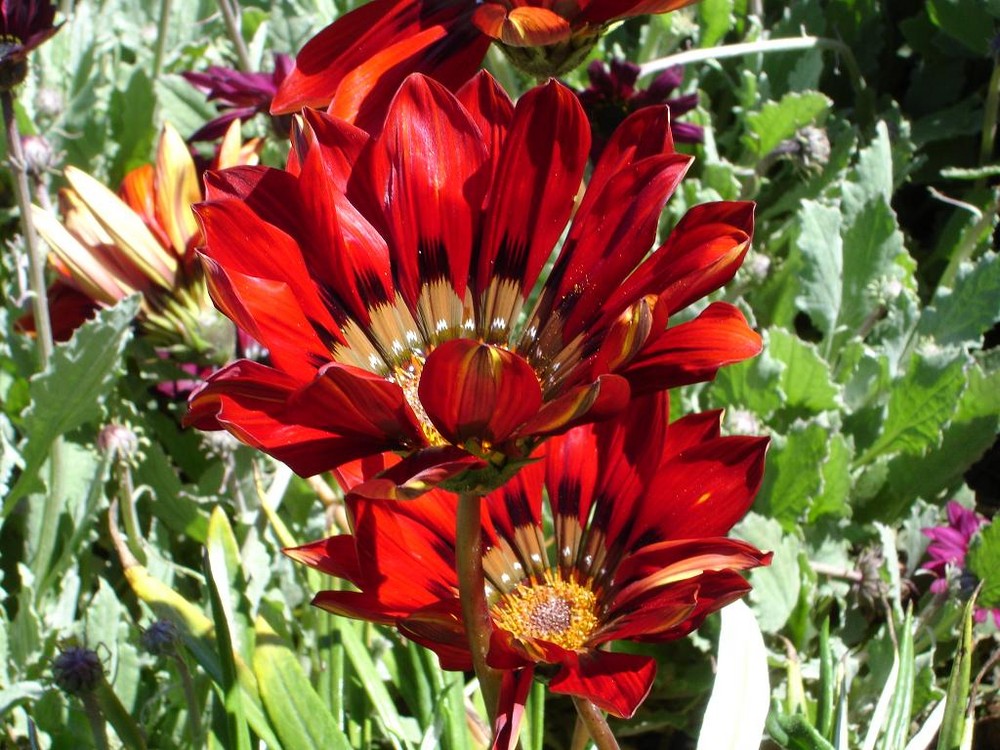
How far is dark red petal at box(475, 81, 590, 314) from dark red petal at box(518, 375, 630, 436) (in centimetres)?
25

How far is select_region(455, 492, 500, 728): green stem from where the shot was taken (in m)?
0.87

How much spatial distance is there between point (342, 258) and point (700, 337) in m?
0.27

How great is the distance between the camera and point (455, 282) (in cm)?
108

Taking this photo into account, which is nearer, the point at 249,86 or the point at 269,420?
the point at 269,420

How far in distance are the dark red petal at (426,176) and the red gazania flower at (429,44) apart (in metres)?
0.21

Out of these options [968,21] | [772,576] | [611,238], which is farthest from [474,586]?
[968,21]

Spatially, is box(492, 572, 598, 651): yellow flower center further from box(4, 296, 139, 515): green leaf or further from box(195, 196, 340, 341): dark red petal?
box(4, 296, 139, 515): green leaf

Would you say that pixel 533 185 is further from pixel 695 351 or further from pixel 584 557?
pixel 584 557

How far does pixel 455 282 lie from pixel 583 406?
0.33 meters

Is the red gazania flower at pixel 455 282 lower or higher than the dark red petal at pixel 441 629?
higher

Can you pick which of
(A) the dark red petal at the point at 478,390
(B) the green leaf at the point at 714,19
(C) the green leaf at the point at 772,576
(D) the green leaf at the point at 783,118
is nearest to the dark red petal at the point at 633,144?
(A) the dark red petal at the point at 478,390

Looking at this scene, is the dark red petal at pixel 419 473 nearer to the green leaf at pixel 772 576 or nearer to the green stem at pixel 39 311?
the green leaf at pixel 772 576

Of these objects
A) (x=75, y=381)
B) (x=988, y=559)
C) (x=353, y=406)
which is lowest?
(x=988, y=559)

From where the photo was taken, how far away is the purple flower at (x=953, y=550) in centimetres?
164
